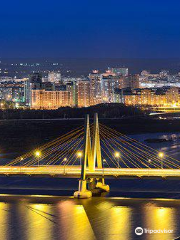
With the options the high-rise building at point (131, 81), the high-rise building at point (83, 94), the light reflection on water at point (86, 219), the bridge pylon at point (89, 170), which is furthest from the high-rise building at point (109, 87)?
the light reflection on water at point (86, 219)

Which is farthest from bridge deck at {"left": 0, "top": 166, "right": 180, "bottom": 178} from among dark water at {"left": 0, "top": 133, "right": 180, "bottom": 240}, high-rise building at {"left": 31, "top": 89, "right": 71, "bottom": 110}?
high-rise building at {"left": 31, "top": 89, "right": 71, "bottom": 110}

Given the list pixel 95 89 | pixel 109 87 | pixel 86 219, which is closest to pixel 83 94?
pixel 95 89

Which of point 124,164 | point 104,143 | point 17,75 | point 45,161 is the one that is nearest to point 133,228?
point 124,164

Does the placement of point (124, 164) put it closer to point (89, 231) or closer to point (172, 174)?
point (172, 174)

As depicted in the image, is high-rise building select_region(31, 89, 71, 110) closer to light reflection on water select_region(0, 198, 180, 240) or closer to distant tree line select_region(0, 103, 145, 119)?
distant tree line select_region(0, 103, 145, 119)

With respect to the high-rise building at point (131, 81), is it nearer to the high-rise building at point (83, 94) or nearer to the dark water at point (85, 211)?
the high-rise building at point (83, 94)
